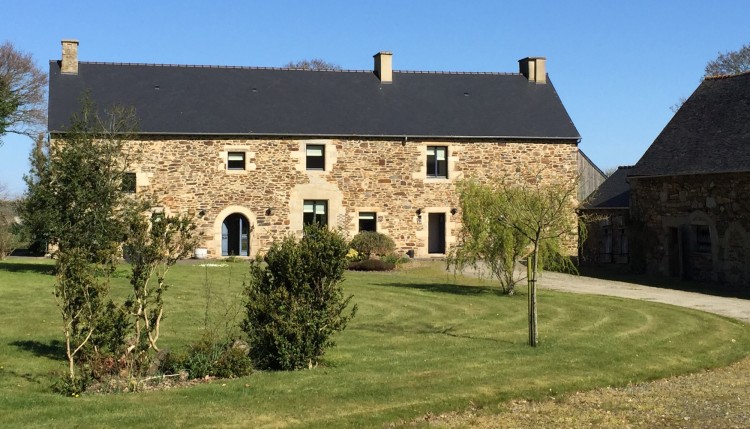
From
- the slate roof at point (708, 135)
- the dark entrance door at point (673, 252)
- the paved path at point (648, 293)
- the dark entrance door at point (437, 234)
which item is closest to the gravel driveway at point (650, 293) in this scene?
the paved path at point (648, 293)

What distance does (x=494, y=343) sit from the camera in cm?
1377

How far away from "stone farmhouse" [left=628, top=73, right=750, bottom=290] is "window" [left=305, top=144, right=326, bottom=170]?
1103 cm

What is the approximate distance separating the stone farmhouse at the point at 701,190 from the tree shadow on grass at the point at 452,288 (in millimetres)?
6810

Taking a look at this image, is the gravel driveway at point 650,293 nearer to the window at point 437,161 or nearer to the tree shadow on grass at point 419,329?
the tree shadow on grass at point 419,329

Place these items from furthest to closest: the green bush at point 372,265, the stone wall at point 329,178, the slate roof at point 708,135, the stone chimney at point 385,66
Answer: the stone chimney at point 385,66
the stone wall at point 329,178
the green bush at point 372,265
the slate roof at point 708,135

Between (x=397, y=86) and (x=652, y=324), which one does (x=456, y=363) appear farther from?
(x=397, y=86)

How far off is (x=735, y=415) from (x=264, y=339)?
5.86 metres

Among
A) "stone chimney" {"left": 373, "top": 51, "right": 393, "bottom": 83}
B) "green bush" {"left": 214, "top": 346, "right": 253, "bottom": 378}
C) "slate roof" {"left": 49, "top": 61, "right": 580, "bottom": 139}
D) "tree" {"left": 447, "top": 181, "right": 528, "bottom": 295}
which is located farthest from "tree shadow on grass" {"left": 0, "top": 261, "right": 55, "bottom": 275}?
"stone chimney" {"left": 373, "top": 51, "right": 393, "bottom": 83}

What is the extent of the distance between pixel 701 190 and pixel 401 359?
1577cm

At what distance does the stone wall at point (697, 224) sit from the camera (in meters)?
23.5

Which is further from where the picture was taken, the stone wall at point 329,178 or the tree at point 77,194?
the stone wall at point 329,178

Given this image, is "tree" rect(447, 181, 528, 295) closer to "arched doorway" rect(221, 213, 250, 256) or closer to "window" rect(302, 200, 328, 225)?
"window" rect(302, 200, 328, 225)

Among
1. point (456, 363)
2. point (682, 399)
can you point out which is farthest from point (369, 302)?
point (682, 399)

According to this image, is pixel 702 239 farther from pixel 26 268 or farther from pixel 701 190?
pixel 26 268
